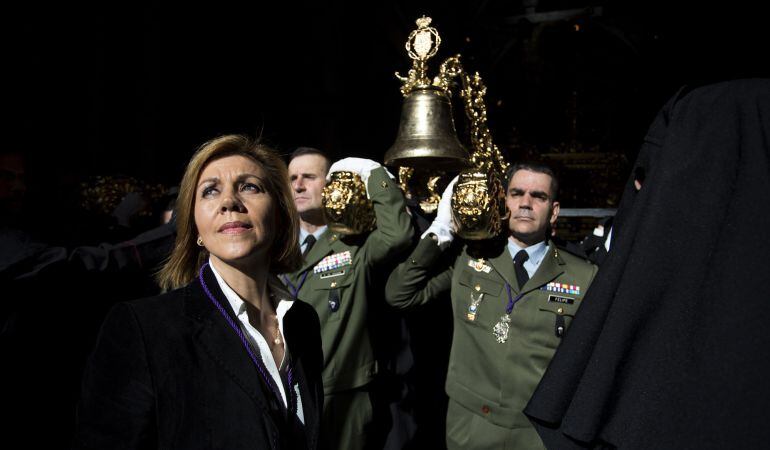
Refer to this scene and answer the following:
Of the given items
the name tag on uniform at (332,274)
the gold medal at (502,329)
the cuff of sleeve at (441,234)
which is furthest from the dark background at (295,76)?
the gold medal at (502,329)

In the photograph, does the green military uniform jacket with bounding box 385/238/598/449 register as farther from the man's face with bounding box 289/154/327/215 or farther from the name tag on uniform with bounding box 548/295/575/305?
the man's face with bounding box 289/154/327/215

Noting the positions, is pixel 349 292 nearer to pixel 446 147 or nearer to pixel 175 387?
pixel 446 147

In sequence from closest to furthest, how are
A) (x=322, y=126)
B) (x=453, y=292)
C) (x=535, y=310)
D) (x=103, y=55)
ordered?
(x=535, y=310)
(x=453, y=292)
(x=103, y=55)
(x=322, y=126)

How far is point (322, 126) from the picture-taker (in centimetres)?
677

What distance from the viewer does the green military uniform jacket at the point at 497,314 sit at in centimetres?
269

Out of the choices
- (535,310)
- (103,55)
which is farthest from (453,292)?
(103,55)

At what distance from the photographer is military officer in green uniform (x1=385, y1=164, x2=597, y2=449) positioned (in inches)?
106

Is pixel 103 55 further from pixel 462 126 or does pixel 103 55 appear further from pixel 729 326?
pixel 729 326

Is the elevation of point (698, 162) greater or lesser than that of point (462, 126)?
lesser

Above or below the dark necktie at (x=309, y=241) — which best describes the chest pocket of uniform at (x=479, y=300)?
below

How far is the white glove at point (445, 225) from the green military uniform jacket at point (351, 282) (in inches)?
6.1

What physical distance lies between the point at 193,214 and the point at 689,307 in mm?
1434

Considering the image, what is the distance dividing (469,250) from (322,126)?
13.2ft

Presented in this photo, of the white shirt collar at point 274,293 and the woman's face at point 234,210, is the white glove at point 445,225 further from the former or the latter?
the woman's face at point 234,210
